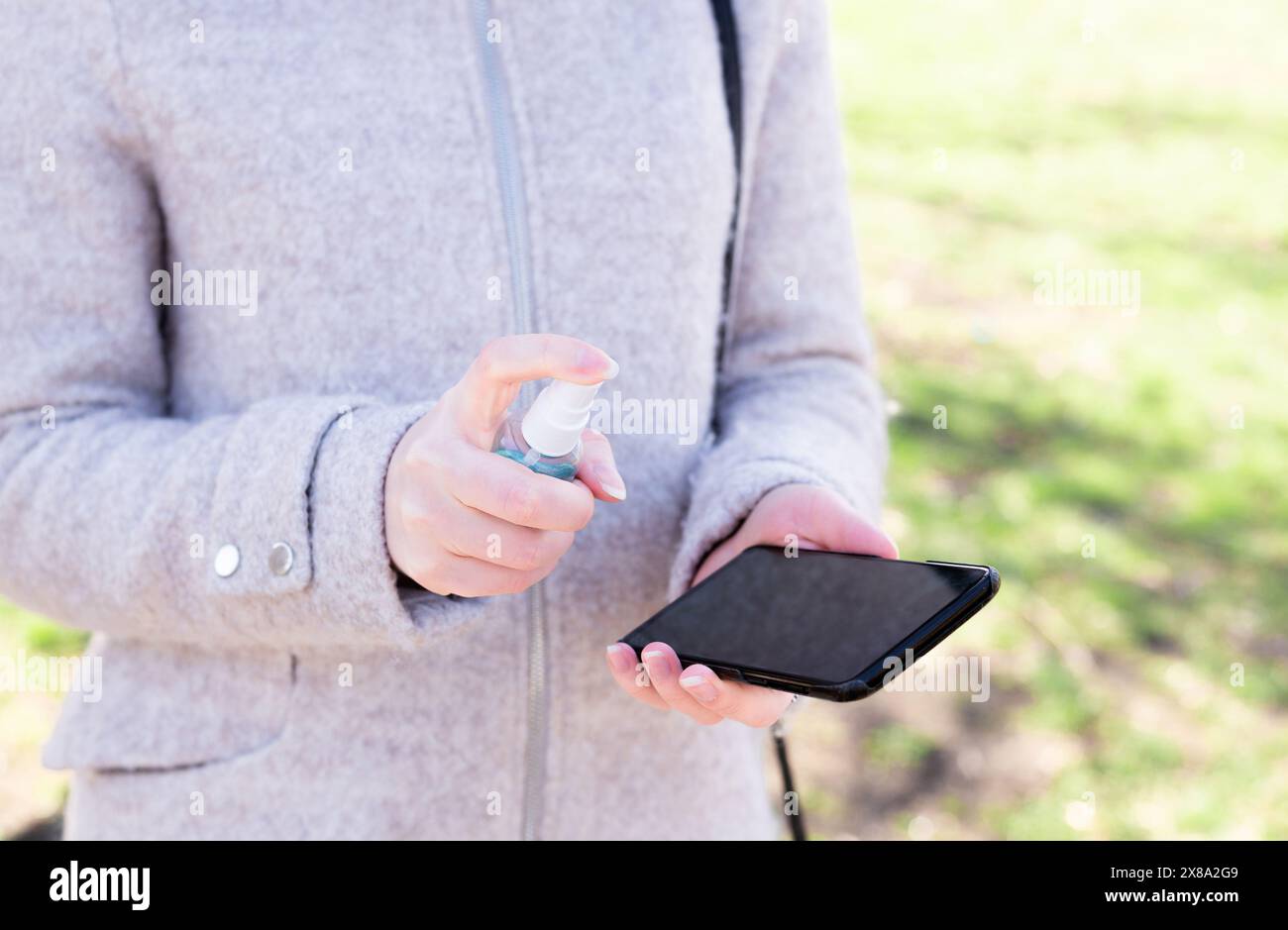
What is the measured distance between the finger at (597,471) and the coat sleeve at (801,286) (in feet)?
1.16

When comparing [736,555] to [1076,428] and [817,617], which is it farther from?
[1076,428]

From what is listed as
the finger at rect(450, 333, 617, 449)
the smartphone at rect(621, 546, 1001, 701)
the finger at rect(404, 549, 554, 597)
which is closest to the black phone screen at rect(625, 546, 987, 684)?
the smartphone at rect(621, 546, 1001, 701)

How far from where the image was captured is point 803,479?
45.8 inches

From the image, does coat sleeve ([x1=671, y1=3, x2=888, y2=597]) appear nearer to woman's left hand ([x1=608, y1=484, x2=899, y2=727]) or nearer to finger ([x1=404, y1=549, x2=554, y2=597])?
woman's left hand ([x1=608, y1=484, x2=899, y2=727])

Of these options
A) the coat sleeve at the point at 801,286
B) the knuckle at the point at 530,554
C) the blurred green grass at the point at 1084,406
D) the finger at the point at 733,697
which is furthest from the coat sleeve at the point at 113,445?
the blurred green grass at the point at 1084,406

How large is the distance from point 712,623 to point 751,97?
1.86 ft

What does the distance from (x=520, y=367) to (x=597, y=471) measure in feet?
0.50

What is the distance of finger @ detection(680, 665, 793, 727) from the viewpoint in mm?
968

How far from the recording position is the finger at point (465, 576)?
0.92m

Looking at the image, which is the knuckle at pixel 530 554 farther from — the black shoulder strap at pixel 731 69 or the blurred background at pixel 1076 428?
the blurred background at pixel 1076 428

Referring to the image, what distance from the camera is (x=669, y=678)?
3.24 feet
